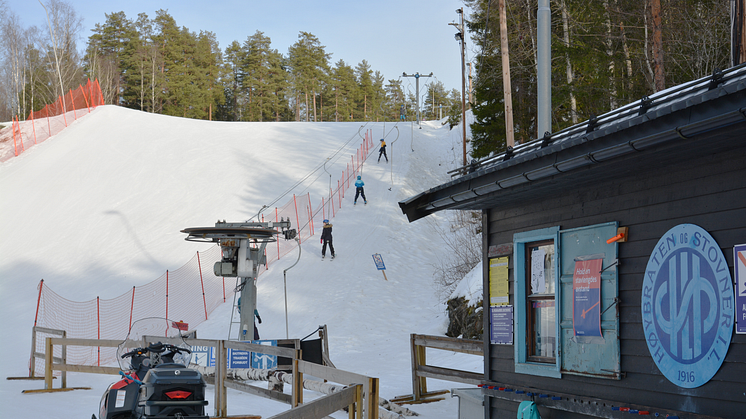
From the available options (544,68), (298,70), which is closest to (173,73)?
(298,70)

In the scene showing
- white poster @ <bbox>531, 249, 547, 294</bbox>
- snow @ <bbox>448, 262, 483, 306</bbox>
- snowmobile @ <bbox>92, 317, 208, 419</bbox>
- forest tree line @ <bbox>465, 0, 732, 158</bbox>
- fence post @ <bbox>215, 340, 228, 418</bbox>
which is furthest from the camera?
forest tree line @ <bbox>465, 0, 732, 158</bbox>

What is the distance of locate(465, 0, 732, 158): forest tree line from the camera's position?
19922 millimetres

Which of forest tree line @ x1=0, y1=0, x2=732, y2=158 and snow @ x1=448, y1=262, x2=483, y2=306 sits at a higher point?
forest tree line @ x1=0, y1=0, x2=732, y2=158

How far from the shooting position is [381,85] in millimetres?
106312

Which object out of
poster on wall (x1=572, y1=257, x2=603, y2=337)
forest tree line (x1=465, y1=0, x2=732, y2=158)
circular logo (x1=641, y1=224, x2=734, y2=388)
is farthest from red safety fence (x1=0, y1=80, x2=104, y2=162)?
circular logo (x1=641, y1=224, x2=734, y2=388)

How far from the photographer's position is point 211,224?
85.2 ft

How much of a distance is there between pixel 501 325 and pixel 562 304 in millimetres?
1306

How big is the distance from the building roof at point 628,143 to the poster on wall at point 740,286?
2.67 feet

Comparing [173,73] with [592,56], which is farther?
[173,73]

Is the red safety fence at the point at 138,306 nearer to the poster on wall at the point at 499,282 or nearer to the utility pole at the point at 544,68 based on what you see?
the poster on wall at the point at 499,282

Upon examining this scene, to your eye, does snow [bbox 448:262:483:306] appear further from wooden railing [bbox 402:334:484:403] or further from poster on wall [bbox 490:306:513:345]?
poster on wall [bbox 490:306:513:345]

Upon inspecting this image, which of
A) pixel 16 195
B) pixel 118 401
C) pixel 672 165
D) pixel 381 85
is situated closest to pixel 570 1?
pixel 672 165

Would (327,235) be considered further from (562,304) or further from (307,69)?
(307,69)

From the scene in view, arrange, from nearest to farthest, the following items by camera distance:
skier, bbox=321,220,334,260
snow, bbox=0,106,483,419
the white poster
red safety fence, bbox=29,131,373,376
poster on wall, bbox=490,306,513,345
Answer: the white poster < poster on wall, bbox=490,306,513,345 < snow, bbox=0,106,483,419 < red safety fence, bbox=29,131,373,376 < skier, bbox=321,220,334,260
